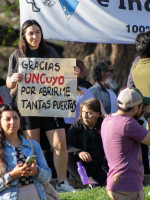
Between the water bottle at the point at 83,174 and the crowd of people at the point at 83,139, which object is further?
the water bottle at the point at 83,174

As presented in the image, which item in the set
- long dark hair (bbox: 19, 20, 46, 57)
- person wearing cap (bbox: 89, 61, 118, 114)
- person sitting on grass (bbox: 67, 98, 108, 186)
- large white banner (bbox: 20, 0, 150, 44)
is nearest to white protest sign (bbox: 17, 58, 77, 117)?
long dark hair (bbox: 19, 20, 46, 57)

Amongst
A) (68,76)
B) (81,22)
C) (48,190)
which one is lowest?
(48,190)

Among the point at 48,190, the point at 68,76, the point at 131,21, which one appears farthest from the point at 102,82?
the point at 48,190

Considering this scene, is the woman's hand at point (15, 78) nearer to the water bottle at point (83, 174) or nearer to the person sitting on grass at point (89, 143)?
the person sitting on grass at point (89, 143)

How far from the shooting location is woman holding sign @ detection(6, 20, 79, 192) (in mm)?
6297

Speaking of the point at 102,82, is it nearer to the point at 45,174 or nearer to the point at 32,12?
the point at 32,12

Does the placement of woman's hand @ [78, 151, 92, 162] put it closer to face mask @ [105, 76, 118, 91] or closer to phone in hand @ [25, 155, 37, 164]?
face mask @ [105, 76, 118, 91]

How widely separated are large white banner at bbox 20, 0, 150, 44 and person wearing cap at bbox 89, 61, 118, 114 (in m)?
0.61

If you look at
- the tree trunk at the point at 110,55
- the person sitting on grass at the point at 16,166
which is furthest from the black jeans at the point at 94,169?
the tree trunk at the point at 110,55

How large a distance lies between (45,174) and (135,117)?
92 centimetres

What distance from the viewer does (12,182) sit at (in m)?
5.04

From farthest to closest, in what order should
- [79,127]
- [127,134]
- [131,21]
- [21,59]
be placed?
[131,21]
[79,127]
[21,59]
[127,134]

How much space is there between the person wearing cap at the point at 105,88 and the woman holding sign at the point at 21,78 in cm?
189

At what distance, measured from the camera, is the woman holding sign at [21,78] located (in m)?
6.30
